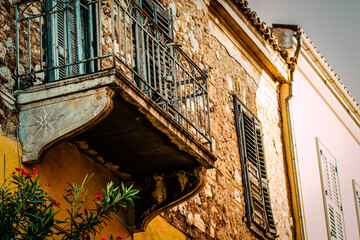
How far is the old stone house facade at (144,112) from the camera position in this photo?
6.04 m

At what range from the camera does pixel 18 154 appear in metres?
5.96

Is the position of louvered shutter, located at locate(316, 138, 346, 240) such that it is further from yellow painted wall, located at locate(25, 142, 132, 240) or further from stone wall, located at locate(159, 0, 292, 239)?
yellow painted wall, located at locate(25, 142, 132, 240)

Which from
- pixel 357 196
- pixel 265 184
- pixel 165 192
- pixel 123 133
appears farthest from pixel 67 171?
pixel 357 196

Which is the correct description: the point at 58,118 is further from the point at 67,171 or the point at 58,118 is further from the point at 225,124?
the point at 225,124

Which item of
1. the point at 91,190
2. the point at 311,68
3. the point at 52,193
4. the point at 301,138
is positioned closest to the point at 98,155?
the point at 91,190

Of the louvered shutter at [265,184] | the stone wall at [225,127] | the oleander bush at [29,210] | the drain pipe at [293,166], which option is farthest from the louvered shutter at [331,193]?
the oleander bush at [29,210]

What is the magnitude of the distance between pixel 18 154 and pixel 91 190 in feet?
3.52

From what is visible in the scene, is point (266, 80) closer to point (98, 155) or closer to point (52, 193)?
point (98, 155)

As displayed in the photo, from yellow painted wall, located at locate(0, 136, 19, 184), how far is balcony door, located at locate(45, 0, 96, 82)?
644mm

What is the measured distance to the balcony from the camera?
600 centimetres

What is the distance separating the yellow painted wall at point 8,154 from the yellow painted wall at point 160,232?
1976mm

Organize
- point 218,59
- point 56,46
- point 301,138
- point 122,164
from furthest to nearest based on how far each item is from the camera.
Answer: point 301,138
point 218,59
point 122,164
point 56,46

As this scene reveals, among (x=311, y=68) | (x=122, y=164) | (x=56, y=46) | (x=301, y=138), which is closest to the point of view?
(x=56, y=46)

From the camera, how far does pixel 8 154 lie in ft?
19.2
